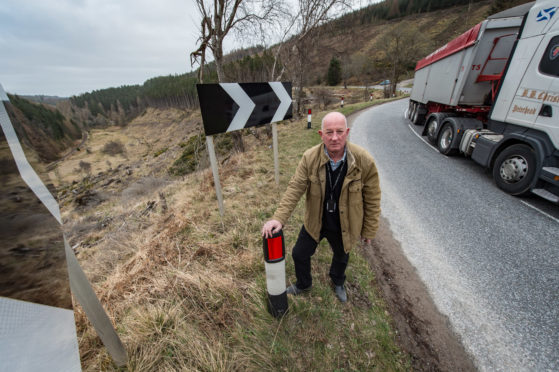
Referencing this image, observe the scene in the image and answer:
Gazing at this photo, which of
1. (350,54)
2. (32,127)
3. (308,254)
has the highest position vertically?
(350,54)

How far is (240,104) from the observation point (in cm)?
298

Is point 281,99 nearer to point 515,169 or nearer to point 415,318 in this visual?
point 415,318

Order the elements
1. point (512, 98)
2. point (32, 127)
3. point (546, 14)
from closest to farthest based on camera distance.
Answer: point (32, 127), point (546, 14), point (512, 98)

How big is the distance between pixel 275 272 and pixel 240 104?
224 cm

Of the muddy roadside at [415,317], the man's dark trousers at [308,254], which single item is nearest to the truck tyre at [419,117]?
the muddy roadside at [415,317]

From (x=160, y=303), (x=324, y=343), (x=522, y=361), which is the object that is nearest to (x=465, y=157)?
(x=522, y=361)

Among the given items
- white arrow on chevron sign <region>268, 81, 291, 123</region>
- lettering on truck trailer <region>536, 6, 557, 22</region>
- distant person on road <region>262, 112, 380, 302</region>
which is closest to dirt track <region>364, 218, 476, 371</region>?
distant person on road <region>262, 112, 380, 302</region>

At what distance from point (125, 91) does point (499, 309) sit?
4658 inches

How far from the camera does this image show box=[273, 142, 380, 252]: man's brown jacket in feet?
6.01

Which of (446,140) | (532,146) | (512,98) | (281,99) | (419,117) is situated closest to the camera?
(281,99)

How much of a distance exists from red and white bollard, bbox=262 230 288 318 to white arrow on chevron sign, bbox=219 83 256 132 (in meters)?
1.88

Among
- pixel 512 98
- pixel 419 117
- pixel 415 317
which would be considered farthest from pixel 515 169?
pixel 419 117

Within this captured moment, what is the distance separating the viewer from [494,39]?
5.71m

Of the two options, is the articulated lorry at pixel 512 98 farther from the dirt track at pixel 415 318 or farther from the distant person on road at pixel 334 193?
the distant person on road at pixel 334 193
